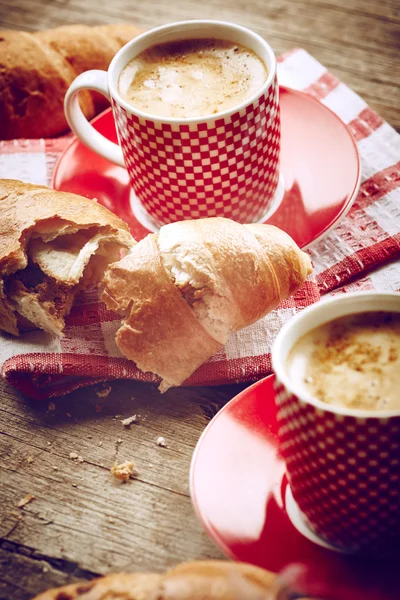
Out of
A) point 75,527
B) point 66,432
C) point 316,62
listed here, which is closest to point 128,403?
point 66,432

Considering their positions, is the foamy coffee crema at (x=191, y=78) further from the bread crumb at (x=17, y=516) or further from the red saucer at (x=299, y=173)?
the bread crumb at (x=17, y=516)

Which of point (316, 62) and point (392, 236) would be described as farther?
point (316, 62)

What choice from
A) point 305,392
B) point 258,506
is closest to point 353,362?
point 305,392

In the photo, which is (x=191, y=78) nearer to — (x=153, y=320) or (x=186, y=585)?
(x=153, y=320)

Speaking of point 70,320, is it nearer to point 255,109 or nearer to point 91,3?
point 255,109

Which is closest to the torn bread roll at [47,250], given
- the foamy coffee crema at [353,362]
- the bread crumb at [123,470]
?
the bread crumb at [123,470]
